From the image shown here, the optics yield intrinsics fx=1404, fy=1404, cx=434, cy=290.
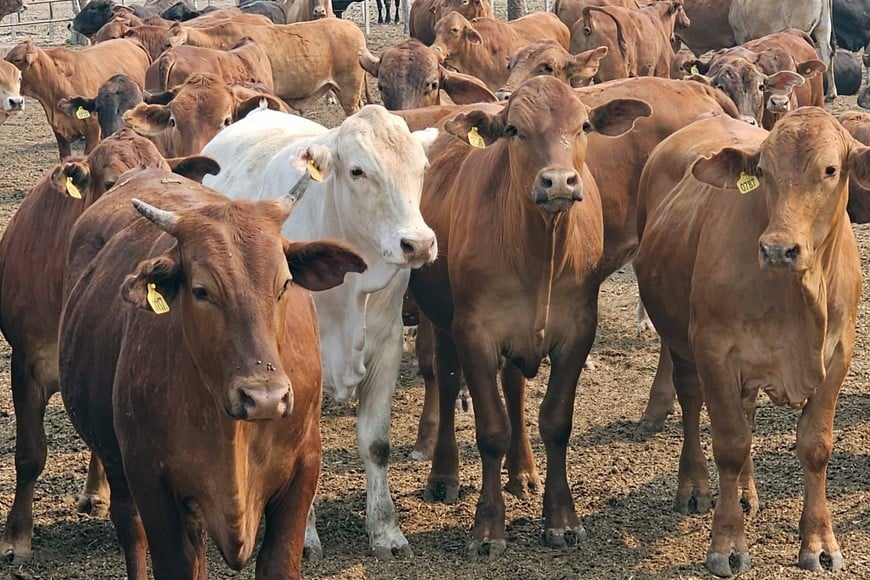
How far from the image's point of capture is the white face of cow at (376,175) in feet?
19.1

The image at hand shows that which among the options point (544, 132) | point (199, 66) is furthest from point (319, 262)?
point (199, 66)

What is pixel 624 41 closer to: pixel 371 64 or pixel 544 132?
→ pixel 371 64

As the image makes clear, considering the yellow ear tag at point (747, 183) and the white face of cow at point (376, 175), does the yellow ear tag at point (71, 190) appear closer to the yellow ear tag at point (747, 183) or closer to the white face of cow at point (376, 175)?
the white face of cow at point (376, 175)

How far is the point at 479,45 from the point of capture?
15023mm

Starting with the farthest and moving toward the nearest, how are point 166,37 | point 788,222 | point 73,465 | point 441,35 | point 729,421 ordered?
point 166,37 → point 441,35 → point 73,465 → point 729,421 → point 788,222

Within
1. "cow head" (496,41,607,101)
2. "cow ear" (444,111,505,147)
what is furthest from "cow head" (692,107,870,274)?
"cow head" (496,41,607,101)

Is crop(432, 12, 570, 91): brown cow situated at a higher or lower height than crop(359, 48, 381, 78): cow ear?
lower

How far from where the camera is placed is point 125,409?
4.47m

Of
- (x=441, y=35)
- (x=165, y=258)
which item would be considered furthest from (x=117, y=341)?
(x=441, y=35)

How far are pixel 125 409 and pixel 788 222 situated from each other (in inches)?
97.0

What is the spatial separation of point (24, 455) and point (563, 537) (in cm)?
237

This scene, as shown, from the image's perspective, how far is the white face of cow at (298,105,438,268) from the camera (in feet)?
19.1

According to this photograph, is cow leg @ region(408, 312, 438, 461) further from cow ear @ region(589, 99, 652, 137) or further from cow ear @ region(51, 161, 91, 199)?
cow ear @ region(51, 161, 91, 199)

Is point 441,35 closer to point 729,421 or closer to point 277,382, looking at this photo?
point 729,421
